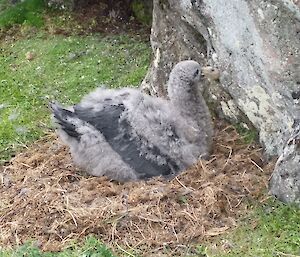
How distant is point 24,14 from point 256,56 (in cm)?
509

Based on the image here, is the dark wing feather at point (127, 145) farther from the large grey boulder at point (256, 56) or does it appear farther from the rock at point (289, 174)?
the rock at point (289, 174)

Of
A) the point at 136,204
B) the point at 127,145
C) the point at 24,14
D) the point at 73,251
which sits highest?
the point at 127,145

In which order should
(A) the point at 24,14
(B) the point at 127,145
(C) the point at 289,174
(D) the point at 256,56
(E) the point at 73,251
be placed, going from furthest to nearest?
1. (A) the point at 24,14
2. (B) the point at 127,145
3. (D) the point at 256,56
4. (C) the point at 289,174
5. (E) the point at 73,251

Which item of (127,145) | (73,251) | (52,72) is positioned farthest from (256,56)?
(52,72)

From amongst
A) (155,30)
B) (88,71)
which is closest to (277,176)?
(155,30)

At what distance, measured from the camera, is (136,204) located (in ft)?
18.6

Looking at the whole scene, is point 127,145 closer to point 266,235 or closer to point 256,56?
point 256,56

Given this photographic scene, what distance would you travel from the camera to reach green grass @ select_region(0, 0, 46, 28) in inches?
399

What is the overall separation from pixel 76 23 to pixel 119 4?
0.64 m

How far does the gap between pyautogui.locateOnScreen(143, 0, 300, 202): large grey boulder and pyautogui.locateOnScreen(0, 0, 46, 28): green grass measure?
3.46 m

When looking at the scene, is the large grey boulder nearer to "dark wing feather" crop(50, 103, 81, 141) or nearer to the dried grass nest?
the dried grass nest

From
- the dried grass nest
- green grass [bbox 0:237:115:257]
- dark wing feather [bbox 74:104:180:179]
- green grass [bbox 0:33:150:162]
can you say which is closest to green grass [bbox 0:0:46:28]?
green grass [bbox 0:33:150:162]

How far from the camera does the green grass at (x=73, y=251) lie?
5.02 meters

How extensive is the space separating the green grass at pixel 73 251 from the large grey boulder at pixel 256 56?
143cm
